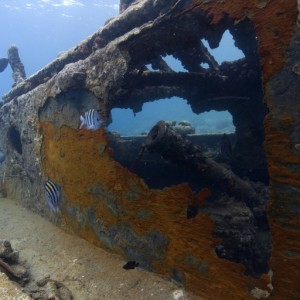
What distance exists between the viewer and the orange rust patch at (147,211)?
3396mm

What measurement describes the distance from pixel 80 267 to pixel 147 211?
1.64 metres

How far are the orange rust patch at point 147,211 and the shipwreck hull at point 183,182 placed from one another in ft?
0.05

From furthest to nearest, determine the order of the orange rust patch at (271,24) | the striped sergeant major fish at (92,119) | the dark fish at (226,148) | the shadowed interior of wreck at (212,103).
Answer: the dark fish at (226,148) → the striped sergeant major fish at (92,119) → the shadowed interior of wreck at (212,103) → the orange rust patch at (271,24)

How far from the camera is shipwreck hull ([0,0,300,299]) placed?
266cm

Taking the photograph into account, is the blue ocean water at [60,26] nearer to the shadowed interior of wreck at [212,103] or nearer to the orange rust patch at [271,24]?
the shadowed interior of wreck at [212,103]

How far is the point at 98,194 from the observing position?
188 inches

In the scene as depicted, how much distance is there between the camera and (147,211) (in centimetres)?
400

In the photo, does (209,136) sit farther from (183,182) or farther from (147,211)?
(183,182)

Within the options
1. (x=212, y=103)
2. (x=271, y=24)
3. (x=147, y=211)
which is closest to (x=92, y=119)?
(x=147, y=211)

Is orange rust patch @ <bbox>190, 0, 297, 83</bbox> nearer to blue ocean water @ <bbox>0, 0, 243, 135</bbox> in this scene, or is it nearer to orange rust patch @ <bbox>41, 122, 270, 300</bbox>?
orange rust patch @ <bbox>41, 122, 270, 300</bbox>

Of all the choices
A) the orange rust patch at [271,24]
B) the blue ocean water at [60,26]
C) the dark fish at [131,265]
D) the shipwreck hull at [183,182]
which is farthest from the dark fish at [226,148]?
the blue ocean water at [60,26]

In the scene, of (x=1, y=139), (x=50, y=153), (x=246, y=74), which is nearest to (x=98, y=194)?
(x=50, y=153)

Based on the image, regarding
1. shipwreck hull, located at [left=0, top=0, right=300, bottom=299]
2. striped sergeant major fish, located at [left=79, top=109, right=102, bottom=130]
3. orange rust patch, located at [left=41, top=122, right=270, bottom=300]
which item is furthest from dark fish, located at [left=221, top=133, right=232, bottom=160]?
striped sergeant major fish, located at [left=79, top=109, right=102, bottom=130]

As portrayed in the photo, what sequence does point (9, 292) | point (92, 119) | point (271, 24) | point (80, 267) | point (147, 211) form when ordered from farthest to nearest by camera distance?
point (80, 267) < point (92, 119) < point (147, 211) < point (9, 292) < point (271, 24)
